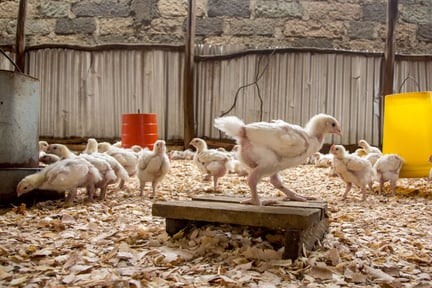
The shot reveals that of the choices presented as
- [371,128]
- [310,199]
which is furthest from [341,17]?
[310,199]

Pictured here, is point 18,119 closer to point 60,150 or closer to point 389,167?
point 60,150

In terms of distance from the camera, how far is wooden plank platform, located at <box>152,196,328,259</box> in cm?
265

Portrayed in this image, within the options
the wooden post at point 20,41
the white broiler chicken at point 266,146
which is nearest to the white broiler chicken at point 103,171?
the white broiler chicken at point 266,146

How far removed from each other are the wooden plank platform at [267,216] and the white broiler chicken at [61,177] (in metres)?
1.59

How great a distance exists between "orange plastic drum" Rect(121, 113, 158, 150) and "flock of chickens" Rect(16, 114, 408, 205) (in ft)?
5.43

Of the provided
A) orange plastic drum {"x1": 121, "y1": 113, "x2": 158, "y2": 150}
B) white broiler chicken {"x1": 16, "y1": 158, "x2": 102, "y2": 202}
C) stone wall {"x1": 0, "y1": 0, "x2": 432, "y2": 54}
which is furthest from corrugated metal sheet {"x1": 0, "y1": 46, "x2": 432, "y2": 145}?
white broiler chicken {"x1": 16, "y1": 158, "x2": 102, "y2": 202}

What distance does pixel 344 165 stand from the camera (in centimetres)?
491

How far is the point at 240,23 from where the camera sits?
35.4 feet

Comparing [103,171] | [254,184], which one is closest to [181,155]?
[103,171]

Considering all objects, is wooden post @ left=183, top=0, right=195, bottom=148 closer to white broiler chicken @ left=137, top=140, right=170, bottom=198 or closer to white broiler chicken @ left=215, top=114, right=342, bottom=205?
white broiler chicken @ left=137, top=140, right=170, bottom=198

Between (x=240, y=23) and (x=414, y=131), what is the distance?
636 centimetres

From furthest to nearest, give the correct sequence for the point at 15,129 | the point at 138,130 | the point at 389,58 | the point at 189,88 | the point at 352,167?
the point at 189,88 < the point at 389,58 < the point at 138,130 < the point at 352,167 < the point at 15,129

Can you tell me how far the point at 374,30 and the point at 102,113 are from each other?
7474mm

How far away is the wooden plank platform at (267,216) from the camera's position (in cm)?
265
